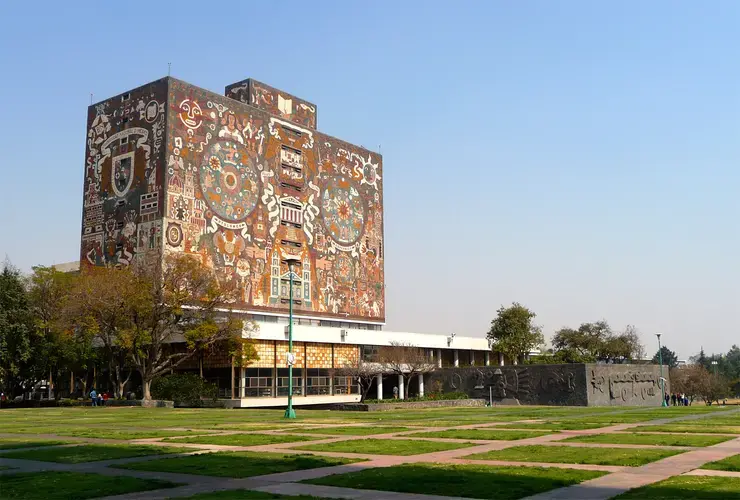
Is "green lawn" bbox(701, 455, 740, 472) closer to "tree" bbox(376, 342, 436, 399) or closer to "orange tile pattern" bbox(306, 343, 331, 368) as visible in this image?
"tree" bbox(376, 342, 436, 399)

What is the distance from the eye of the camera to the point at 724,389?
127 metres

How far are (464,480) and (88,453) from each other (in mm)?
11078

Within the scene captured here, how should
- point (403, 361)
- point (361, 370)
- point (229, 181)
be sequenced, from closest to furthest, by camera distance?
1. point (361, 370)
2. point (403, 361)
3. point (229, 181)

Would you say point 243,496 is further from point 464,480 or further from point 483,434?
point 483,434

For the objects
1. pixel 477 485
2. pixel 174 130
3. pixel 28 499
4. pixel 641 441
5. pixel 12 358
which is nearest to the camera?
pixel 28 499

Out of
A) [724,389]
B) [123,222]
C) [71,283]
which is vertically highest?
[123,222]

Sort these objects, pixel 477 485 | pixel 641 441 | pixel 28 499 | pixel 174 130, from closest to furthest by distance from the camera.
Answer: pixel 28 499, pixel 477 485, pixel 641 441, pixel 174 130

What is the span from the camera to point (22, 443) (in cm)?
2330

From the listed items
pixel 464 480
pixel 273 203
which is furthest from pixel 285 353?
pixel 464 480

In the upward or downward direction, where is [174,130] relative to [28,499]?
upward

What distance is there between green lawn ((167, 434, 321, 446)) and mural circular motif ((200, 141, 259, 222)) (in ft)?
180

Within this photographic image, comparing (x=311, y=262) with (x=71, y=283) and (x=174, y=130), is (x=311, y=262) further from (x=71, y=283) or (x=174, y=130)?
(x=71, y=283)

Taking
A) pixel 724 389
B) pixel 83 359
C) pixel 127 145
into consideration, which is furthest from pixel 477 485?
pixel 724 389

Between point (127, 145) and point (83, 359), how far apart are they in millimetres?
24474
